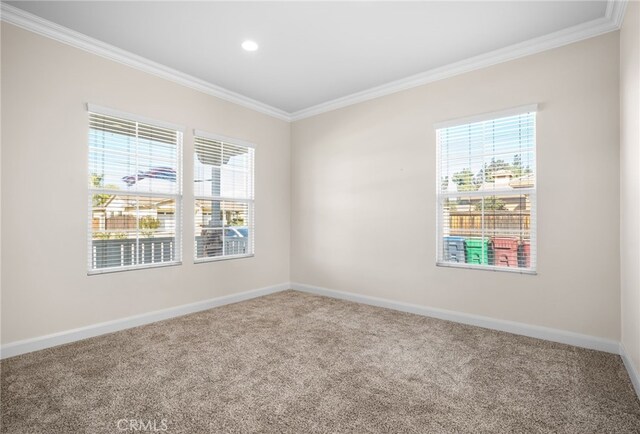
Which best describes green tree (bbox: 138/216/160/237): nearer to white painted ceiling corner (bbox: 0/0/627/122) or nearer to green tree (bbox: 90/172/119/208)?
green tree (bbox: 90/172/119/208)

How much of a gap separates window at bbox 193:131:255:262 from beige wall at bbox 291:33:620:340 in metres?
0.88

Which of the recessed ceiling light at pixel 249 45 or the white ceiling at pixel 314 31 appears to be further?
the recessed ceiling light at pixel 249 45

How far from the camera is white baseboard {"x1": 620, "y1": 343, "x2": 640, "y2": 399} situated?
2.16 meters

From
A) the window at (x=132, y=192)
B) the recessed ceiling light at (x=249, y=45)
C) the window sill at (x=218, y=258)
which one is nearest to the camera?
the recessed ceiling light at (x=249, y=45)

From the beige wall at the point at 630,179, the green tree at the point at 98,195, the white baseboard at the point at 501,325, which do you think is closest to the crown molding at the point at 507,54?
the beige wall at the point at 630,179

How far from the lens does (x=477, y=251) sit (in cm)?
361

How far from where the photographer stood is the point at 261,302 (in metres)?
4.50

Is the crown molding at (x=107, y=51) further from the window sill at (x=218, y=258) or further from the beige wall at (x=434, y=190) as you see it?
the window sill at (x=218, y=258)

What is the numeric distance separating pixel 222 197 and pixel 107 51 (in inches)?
77.4

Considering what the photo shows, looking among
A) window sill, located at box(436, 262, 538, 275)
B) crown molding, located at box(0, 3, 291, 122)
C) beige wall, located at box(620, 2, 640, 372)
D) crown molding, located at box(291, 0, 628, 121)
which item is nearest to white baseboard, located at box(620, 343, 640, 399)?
beige wall, located at box(620, 2, 640, 372)

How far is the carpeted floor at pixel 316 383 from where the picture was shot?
1873 mm

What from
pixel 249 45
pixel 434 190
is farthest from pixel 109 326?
pixel 434 190

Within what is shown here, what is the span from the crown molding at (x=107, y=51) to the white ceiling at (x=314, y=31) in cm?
7

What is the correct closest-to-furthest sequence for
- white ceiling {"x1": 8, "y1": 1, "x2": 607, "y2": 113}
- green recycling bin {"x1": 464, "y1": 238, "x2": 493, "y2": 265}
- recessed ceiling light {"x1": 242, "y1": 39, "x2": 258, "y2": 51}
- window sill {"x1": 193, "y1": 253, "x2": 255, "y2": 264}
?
white ceiling {"x1": 8, "y1": 1, "x2": 607, "y2": 113} < recessed ceiling light {"x1": 242, "y1": 39, "x2": 258, "y2": 51} < green recycling bin {"x1": 464, "y1": 238, "x2": 493, "y2": 265} < window sill {"x1": 193, "y1": 253, "x2": 255, "y2": 264}
